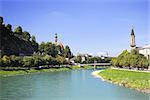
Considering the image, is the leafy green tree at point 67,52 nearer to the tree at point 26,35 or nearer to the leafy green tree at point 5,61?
the tree at point 26,35

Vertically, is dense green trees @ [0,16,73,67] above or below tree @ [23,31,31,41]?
below

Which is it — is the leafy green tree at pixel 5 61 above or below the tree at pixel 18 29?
below

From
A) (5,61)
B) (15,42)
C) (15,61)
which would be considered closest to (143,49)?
(15,42)

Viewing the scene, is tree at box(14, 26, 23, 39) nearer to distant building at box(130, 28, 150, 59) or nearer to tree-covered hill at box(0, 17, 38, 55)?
tree-covered hill at box(0, 17, 38, 55)

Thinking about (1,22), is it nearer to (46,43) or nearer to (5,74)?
(5,74)

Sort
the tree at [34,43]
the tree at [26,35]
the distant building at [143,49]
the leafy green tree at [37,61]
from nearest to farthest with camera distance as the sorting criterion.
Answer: the leafy green tree at [37,61]
the distant building at [143,49]
the tree at [26,35]
the tree at [34,43]

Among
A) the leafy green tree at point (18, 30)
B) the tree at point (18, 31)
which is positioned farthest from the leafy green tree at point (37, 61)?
the leafy green tree at point (18, 30)

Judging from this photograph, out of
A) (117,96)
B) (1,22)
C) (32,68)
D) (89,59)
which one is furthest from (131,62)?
(89,59)

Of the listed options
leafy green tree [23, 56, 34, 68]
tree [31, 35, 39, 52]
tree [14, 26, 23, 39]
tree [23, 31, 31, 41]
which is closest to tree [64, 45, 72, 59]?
tree [31, 35, 39, 52]

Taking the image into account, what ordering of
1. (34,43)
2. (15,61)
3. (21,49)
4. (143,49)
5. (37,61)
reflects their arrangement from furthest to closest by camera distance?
(34,43), (143,49), (21,49), (37,61), (15,61)

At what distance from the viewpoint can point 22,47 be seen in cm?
8950

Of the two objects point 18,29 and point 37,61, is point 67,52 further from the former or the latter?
point 37,61

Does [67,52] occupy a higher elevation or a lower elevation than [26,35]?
lower

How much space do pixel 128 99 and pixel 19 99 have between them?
31.3 feet
